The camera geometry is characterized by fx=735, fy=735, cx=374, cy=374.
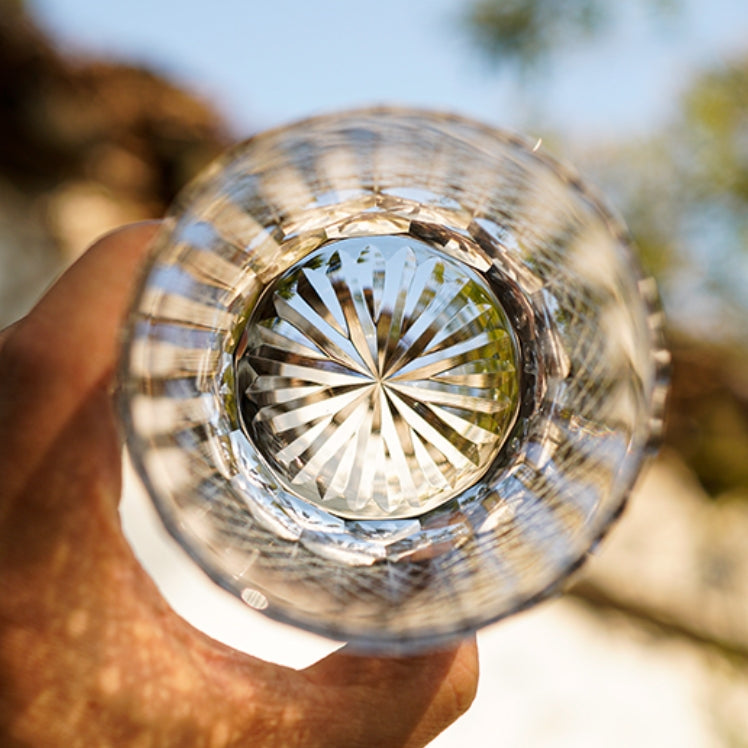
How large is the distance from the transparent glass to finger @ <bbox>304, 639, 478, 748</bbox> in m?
0.08

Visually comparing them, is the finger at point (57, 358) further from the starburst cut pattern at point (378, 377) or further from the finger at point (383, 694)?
the finger at point (383, 694)

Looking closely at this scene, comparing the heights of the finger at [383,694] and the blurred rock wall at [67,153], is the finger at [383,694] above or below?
above

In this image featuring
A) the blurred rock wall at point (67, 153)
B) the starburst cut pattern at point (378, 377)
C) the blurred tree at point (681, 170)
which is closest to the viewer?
the starburst cut pattern at point (378, 377)

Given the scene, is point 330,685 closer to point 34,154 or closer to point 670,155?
point 34,154

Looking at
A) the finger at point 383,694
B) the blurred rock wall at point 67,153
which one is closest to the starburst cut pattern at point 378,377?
the finger at point 383,694

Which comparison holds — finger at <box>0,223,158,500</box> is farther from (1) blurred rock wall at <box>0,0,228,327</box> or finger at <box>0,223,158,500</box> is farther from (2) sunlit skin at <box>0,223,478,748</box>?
(1) blurred rock wall at <box>0,0,228,327</box>

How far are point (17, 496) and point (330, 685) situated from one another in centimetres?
32

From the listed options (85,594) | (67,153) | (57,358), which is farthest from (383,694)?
(67,153)

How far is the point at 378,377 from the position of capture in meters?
0.85

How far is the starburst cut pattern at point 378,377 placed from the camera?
793 mm

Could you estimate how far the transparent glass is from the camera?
0.59 m

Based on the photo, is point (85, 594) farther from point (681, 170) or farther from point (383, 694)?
point (681, 170)

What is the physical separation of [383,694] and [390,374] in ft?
1.13

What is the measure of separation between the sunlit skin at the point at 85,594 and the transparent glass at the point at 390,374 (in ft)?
0.20
